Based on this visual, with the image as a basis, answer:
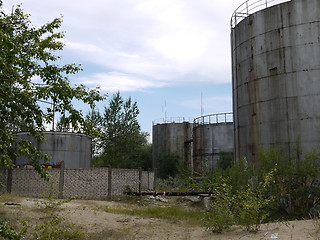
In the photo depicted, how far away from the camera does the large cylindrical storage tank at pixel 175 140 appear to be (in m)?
40.6

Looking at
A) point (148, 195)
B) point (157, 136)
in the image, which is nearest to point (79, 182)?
point (148, 195)

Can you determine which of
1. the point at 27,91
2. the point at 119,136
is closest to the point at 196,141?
the point at 119,136

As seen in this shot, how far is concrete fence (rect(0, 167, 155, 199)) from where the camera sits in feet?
55.2

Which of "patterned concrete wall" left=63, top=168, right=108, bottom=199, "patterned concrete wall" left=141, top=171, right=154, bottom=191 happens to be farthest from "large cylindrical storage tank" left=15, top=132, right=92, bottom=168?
"patterned concrete wall" left=63, top=168, right=108, bottom=199

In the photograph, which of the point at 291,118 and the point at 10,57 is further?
the point at 291,118

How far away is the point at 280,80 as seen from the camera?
47.9 ft

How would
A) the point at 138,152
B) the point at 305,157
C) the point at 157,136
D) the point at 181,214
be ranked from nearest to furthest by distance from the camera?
1. the point at 305,157
2. the point at 181,214
3. the point at 157,136
4. the point at 138,152

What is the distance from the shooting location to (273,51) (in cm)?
1505

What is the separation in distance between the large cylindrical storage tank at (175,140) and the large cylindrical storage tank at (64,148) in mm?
16008

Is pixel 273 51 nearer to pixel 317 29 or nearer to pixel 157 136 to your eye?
pixel 317 29

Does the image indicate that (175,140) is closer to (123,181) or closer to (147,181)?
(147,181)

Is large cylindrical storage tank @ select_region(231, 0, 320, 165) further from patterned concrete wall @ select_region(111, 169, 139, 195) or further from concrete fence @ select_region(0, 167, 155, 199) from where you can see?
concrete fence @ select_region(0, 167, 155, 199)

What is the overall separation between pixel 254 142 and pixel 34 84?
33.7 ft

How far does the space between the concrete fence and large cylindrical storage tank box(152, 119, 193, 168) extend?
20011 mm
